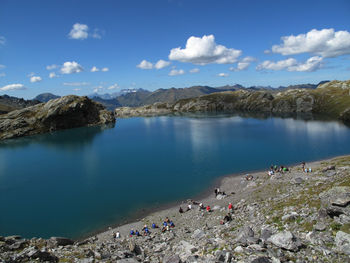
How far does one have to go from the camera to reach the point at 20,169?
8850 centimetres

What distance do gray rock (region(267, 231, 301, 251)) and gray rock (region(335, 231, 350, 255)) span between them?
116 inches

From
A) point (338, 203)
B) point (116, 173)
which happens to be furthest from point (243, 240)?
point (116, 173)

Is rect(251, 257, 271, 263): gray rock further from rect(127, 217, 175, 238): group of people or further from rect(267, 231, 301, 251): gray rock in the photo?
rect(127, 217, 175, 238): group of people

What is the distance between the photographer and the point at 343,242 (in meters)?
19.4

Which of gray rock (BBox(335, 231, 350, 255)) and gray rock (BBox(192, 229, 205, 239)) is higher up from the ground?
gray rock (BBox(335, 231, 350, 255))

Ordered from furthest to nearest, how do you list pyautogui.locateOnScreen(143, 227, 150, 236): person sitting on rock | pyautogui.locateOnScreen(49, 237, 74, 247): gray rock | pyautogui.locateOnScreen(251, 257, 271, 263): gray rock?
pyautogui.locateOnScreen(143, 227, 150, 236): person sitting on rock < pyautogui.locateOnScreen(49, 237, 74, 247): gray rock < pyautogui.locateOnScreen(251, 257, 271, 263): gray rock

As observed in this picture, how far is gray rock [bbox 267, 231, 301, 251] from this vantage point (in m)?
20.4

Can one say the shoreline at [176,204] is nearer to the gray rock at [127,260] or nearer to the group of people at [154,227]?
the group of people at [154,227]

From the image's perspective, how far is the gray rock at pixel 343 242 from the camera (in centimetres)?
1868

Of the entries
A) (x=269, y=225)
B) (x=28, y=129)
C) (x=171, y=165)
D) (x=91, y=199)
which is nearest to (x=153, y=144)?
(x=171, y=165)

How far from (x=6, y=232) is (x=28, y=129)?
6442 inches

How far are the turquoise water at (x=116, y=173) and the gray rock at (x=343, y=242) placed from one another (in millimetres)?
36342

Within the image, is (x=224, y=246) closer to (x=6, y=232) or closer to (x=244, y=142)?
(x=6, y=232)

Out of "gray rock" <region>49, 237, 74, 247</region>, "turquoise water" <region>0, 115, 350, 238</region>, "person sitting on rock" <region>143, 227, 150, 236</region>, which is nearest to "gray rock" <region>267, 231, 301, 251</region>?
"person sitting on rock" <region>143, 227, 150, 236</region>
